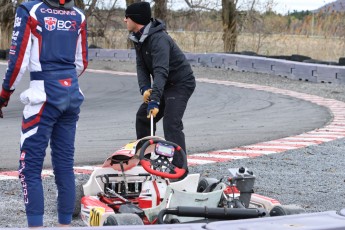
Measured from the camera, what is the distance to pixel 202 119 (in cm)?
1434

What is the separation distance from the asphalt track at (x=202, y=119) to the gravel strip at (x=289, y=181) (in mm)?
1121

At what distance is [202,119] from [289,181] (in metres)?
5.99

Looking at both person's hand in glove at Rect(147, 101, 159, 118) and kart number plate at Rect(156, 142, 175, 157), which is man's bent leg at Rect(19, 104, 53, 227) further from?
person's hand in glove at Rect(147, 101, 159, 118)

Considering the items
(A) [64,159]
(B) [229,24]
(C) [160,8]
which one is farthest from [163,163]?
(C) [160,8]

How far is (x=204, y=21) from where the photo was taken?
1471 inches

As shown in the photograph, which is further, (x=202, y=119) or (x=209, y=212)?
(x=202, y=119)

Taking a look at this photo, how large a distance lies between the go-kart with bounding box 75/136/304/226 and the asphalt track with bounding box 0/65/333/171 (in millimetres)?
3023

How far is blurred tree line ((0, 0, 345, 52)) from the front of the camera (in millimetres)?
34469

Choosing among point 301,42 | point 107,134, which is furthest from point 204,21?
point 107,134

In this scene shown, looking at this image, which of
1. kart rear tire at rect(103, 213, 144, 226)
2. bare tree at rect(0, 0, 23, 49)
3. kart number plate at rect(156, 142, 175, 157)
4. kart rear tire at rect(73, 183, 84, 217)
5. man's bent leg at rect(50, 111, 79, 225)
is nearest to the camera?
kart rear tire at rect(103, 213, 144, 226)

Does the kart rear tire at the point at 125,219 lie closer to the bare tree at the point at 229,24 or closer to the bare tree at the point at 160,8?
the bare tree at the point at 229,24

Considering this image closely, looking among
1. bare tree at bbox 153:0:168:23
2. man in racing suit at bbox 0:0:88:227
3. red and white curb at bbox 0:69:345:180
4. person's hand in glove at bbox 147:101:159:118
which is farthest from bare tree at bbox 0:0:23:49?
Result: man in racing suit at bbox 0:0:88:227

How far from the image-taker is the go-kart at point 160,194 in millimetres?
5156

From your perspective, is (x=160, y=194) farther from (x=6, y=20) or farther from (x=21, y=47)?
(x=6, y=20)
